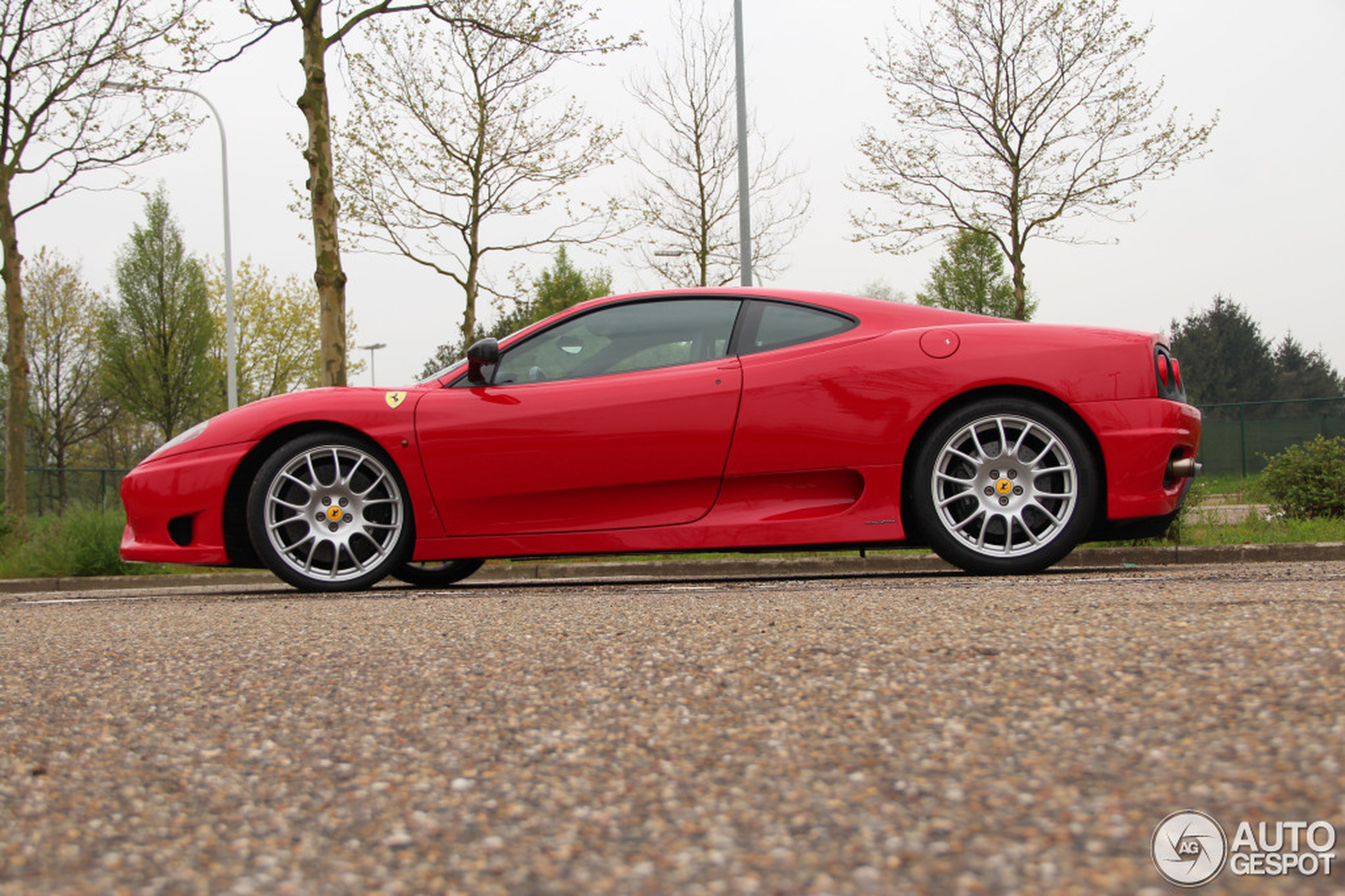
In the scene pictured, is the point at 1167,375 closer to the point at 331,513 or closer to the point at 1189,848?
the point at 331,513

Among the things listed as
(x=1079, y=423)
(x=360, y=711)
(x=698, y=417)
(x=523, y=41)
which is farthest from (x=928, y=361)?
(x=523, y=41)

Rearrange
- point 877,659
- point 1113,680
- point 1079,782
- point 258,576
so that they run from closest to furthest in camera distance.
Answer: point 1079,782, point 1113,680, point 877,659, point 258,576

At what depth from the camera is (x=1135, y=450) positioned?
14.8 feet

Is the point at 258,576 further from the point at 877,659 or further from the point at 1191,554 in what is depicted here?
the point at 877,659

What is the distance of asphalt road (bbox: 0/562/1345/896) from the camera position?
1.27m

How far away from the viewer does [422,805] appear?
1504mm

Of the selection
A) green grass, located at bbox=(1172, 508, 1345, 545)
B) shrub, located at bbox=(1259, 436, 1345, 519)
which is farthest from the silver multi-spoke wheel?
shrub, located at bbox=(1259, 436, 1345, 519)

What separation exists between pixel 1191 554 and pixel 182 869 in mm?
7551

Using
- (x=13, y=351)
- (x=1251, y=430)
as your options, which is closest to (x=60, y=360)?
(x=13, y=351)

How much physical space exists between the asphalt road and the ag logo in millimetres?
19

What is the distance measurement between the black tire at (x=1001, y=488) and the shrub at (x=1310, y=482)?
585cm

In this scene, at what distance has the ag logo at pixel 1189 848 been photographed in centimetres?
118

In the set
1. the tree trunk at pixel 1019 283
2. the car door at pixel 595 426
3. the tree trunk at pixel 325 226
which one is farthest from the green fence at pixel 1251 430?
the car door at pixel 595 426

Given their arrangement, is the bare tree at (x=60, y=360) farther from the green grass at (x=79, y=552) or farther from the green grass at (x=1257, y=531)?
the green grass at (x=1257, y=531)
